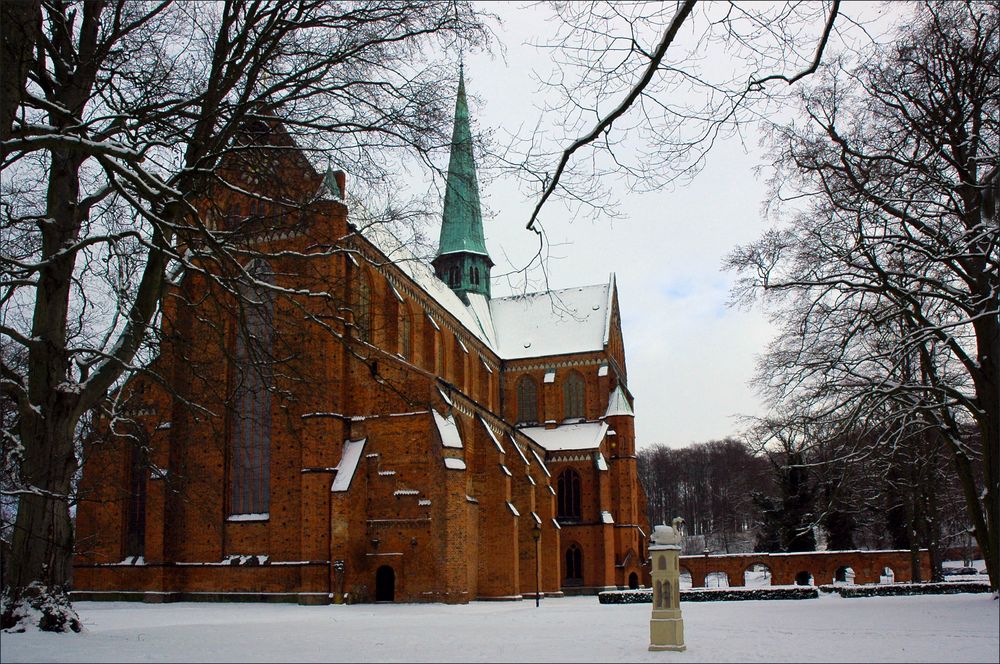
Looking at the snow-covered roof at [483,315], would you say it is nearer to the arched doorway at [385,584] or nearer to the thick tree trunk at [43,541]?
the arched doorway at [385,584]

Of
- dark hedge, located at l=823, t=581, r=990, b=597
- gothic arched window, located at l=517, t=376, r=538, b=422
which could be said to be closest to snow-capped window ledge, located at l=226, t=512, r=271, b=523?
dark hedge, located at l=823, t=581, r=990, b=597

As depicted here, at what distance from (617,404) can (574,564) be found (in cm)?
900

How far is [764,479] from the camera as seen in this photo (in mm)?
60594

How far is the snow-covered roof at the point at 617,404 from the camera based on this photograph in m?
46.0

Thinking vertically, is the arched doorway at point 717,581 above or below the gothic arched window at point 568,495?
below

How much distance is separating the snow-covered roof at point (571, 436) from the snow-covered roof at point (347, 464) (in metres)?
18.4

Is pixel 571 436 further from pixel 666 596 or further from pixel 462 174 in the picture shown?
pixel 666 596

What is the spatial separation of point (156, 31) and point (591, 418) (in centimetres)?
3688

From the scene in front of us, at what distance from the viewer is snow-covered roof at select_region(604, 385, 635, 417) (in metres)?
46.0

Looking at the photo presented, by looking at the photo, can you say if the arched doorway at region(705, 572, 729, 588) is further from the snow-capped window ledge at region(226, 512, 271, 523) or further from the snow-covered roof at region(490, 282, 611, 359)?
the snow-capped window ledge at region(226, 512, 271, 523)

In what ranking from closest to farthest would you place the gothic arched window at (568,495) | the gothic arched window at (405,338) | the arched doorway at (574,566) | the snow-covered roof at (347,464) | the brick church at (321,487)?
the brick church at (321,487) < the snow-covered roof at (347,464) < the gothic arched window at (405,338) < the arched doorway at (574,566) < the gothic arched window at (568,495)

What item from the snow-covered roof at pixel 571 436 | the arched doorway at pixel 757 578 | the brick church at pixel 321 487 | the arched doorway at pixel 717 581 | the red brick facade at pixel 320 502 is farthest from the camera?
the arched doorway at pixel 717 581

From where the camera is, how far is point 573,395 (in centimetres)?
4819

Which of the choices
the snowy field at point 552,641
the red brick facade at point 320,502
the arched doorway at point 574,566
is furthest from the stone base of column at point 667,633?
the arched doorway at point 574,566
